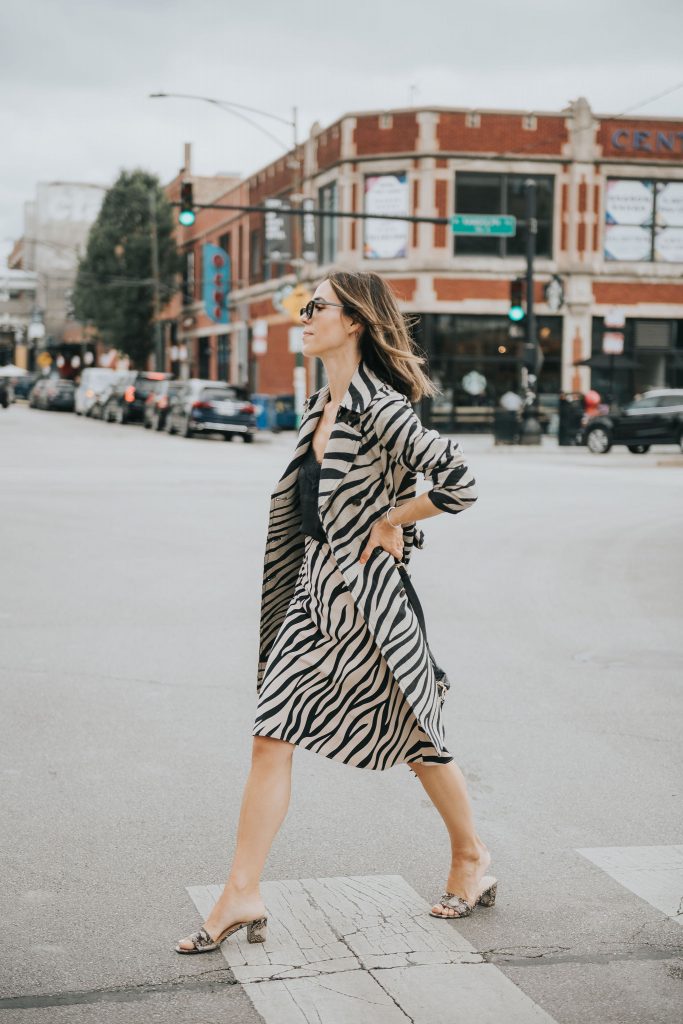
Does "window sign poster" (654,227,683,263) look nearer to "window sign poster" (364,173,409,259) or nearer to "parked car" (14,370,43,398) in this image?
"window sign poster" (364,173,409,259)

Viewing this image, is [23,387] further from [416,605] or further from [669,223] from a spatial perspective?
[416,605]

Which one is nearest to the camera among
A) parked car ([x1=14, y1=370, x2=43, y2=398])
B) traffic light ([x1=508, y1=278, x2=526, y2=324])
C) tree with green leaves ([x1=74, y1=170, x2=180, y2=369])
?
traffic light ([x1=508, y1=278, x2=526, y2=324])

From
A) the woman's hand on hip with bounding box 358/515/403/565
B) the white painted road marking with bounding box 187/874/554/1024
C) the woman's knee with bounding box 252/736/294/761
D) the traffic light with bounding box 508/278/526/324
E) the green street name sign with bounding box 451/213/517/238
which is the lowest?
the white painted road marking with bounding box 187/874/554/1024

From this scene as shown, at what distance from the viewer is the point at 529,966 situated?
146 inches

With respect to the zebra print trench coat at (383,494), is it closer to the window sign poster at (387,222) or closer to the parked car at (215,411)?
the parked car at (215,411)

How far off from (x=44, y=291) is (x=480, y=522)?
9929 centimetres

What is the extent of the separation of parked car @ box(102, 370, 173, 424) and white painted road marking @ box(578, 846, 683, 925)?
43.9 m

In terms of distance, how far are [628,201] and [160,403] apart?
50.7 feet

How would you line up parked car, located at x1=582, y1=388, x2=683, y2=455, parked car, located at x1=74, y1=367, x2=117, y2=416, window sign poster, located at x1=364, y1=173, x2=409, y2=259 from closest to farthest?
parked car, located at x1=582, y1=388, x2=683, y2=455 < window sign poster, located at x1=364, y1=173, x2=409, y2=259 < parked car, located at x1=74, y1=367, x2=117, y2=416

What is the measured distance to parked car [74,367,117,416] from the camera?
2192 inches

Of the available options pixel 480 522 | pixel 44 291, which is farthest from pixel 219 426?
pixel 44 291

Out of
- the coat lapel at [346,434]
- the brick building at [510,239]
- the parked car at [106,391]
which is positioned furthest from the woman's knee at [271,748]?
the parked car at [106,391]

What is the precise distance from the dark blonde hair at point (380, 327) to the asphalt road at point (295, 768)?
1.61 m

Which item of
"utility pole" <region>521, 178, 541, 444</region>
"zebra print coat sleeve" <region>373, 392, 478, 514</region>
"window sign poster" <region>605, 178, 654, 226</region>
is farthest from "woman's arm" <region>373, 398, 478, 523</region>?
"window sign poster" <region>605, 178, 654, 226</region>
